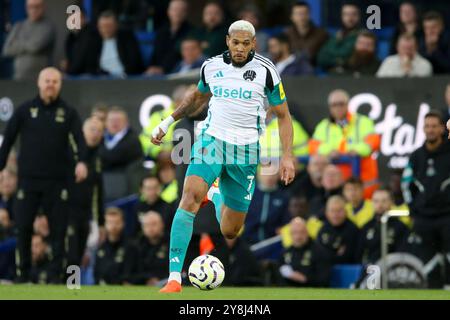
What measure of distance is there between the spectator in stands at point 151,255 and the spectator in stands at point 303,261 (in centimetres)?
144

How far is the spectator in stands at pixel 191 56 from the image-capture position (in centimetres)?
1908

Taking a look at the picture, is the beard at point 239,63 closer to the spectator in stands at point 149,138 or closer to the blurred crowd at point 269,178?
the blurred crowd at point 269,178

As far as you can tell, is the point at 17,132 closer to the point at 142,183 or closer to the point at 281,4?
the point at 142,183

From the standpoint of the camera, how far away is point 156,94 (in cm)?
1878

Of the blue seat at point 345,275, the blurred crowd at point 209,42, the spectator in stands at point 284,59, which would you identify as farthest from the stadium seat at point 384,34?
the blue seat at point 345,275

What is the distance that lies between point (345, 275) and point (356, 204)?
41.5 inches

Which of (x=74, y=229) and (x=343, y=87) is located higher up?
(x=343, y=87)

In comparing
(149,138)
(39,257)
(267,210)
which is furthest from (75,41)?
(267,210)

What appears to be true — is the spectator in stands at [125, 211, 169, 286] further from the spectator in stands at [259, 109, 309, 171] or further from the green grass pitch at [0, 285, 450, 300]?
the green grass pitch at [0, 285, 450, 300]

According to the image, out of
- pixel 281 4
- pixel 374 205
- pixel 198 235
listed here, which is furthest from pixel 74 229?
pixel 281 4

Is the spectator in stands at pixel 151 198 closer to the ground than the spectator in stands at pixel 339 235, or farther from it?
farther from it

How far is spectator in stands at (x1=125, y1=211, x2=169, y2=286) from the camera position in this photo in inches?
668
